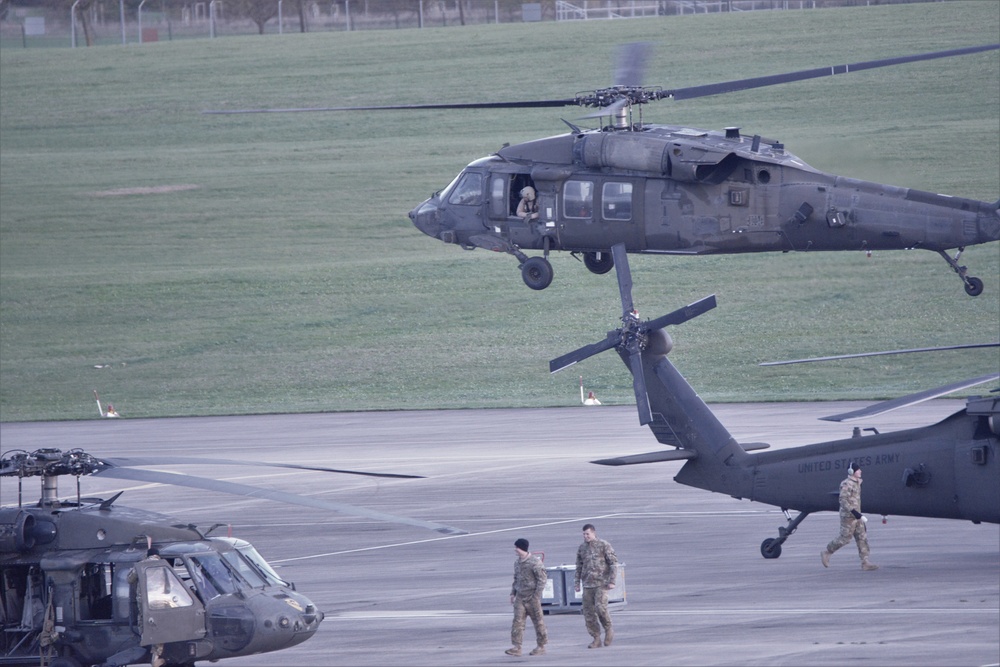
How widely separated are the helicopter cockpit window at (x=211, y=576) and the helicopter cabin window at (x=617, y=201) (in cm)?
969

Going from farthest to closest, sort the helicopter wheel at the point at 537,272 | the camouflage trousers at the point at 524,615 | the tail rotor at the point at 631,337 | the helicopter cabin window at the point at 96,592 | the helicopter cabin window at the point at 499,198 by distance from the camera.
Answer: the helicopter cabin window at the point at 499,198 < the helicopter wheel at the point at 537,272 < the tail rotor at the point at 631,337 < the camouflage trousers at the point at 524,615 < the helicopter cabin window at the point at 96,592

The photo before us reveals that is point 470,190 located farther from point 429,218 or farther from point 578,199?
point 578,199

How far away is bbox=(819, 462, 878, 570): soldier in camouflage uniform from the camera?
1778 cm

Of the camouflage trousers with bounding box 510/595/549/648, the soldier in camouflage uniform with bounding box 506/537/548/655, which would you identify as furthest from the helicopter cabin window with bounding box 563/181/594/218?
the camouflage trousers with bounding box 510/595/549/648

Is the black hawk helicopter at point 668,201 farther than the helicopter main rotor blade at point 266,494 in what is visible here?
Yes

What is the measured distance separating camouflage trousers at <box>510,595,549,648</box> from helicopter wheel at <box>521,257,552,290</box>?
7.15 metres

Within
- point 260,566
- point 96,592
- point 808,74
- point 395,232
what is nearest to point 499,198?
point 808,74

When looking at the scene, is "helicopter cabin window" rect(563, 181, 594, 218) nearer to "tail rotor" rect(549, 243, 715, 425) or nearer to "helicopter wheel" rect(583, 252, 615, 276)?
"helicopter wheel" rect(583, 252, 615, 276)

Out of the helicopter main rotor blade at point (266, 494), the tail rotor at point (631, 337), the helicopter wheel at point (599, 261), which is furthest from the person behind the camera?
the helicopter wheel at point (599, 261)

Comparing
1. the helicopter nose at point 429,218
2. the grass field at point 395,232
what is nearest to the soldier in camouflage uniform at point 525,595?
the grass field at point 395,232

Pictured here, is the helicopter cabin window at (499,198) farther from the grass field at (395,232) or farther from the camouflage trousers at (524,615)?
→ the camouflage trousers at (524,615)

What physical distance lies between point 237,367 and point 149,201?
1611 centimetres

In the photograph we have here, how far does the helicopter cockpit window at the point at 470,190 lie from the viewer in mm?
21766

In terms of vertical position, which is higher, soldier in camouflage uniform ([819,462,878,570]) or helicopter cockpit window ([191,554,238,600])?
helicopter cockpit window ([191,554,238,600])
